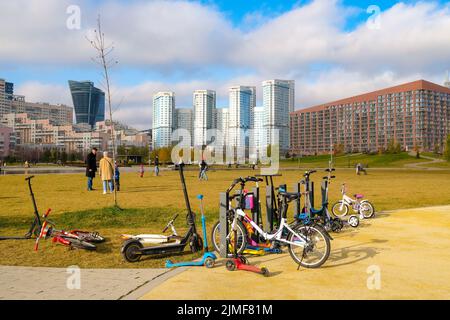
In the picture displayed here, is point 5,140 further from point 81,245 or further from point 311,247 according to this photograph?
point 311,247

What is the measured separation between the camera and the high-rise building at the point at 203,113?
93938mm

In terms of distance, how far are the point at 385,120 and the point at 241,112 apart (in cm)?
5351

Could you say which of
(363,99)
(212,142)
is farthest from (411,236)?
(363,99)

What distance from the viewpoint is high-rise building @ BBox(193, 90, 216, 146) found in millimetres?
93938

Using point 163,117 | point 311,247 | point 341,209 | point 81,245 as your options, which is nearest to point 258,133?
point 163,117

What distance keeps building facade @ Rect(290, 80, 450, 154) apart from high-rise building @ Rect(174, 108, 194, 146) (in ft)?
98.8

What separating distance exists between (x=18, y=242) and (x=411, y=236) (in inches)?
301

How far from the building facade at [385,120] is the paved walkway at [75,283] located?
100323 millimetres

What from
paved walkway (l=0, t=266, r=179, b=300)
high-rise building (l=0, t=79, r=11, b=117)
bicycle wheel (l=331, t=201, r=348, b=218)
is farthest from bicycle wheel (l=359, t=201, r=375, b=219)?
high-rise building (l=0, t=79, r=11, b=117)

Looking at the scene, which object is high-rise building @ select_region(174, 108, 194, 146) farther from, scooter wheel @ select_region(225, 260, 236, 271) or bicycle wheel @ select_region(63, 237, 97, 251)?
scooter wheel @ select_region(225, 260, 236, 271)

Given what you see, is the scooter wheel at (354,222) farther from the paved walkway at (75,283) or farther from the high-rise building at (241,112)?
the high-rise building at (241,112)

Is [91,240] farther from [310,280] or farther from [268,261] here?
[310,280]

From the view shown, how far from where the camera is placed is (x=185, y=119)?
105062mm

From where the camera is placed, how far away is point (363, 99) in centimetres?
12575
